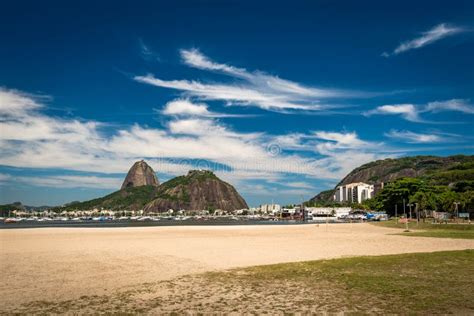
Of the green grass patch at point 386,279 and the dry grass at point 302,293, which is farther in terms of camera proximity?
the green grass patch at point 386,279

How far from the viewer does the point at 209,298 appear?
12.2 meters

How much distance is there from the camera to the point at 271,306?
11031mm

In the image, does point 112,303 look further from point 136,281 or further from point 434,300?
point 434,300

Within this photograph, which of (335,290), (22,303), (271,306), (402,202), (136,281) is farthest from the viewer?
(402,202)

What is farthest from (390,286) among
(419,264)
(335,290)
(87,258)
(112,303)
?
(87,258)

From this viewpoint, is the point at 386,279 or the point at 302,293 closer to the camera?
the point at 302,293

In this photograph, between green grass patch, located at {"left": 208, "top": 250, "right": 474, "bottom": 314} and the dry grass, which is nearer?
the dry grass

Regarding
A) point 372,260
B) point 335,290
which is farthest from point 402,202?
point 335,290

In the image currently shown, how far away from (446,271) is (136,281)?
1203 centimetres

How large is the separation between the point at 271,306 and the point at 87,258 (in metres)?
15.5

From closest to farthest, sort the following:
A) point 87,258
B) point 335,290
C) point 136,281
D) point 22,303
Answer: point 22,303 < point 335,290 < point 136,281 < point 87,258

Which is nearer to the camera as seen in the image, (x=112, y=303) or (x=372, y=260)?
(x=112, y=303)

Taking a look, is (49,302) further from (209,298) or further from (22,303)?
(209,298)

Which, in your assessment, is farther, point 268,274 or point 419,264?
point 419,264
